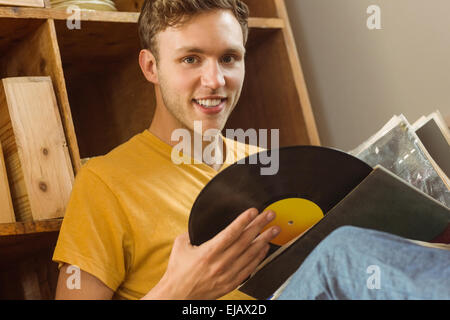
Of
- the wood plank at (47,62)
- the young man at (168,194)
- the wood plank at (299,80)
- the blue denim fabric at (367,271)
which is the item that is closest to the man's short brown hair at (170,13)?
the young man at (168,194)

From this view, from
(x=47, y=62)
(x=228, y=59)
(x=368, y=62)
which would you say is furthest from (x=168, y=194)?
(x=368, y=62)

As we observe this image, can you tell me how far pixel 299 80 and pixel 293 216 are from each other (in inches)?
33.6

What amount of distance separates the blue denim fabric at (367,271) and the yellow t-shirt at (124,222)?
15.8 inches

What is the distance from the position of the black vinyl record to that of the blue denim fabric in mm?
161

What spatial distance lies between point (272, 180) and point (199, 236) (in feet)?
0.45

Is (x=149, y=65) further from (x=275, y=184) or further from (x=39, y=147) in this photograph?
(x=275, y=184)

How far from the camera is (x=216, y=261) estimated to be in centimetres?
86

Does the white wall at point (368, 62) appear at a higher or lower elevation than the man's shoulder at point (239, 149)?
higher

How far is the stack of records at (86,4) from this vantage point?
4.50 ft

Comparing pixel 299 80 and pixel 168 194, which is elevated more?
pixel 299 80

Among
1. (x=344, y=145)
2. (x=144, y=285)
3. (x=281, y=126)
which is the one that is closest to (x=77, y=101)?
(x=281, y=126)

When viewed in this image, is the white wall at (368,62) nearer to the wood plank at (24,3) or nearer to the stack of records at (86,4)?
the stack of records at (86,4)

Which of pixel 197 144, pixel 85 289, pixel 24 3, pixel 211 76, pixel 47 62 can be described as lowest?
pixel 85 289

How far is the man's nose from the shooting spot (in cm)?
114
